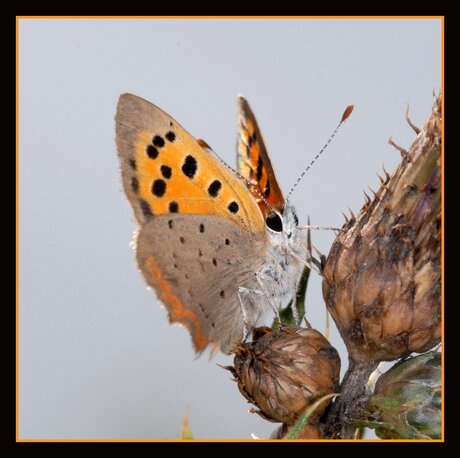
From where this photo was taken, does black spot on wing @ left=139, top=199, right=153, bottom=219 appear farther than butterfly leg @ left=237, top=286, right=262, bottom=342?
Yes

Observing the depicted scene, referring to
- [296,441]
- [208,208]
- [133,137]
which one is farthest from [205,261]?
[296,441]

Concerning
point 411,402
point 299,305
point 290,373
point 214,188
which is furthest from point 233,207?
point 411,402

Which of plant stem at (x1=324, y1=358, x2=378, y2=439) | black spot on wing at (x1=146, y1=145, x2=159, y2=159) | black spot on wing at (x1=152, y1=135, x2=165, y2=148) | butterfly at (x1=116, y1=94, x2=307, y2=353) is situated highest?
black spot on wing at (x1=152, y1=135, x2=165, y2=148)

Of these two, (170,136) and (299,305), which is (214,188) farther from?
(299,305)


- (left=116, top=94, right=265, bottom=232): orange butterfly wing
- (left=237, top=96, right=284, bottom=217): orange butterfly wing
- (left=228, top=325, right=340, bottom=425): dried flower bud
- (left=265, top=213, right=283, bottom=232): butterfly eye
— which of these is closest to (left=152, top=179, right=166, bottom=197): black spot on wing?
(left=116, top=94, right=265, bottom=232): orange butterfly wing

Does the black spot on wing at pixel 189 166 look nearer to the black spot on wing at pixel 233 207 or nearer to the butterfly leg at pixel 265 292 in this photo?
the black spot on wing at pixel 233 207

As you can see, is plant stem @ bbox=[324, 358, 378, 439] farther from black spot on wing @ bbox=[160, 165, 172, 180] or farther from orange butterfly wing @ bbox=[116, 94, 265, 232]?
black spot on wing @ bbox=[160, 165, 172, 180]

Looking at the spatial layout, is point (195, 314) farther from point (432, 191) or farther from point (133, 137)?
point (432, 191)
